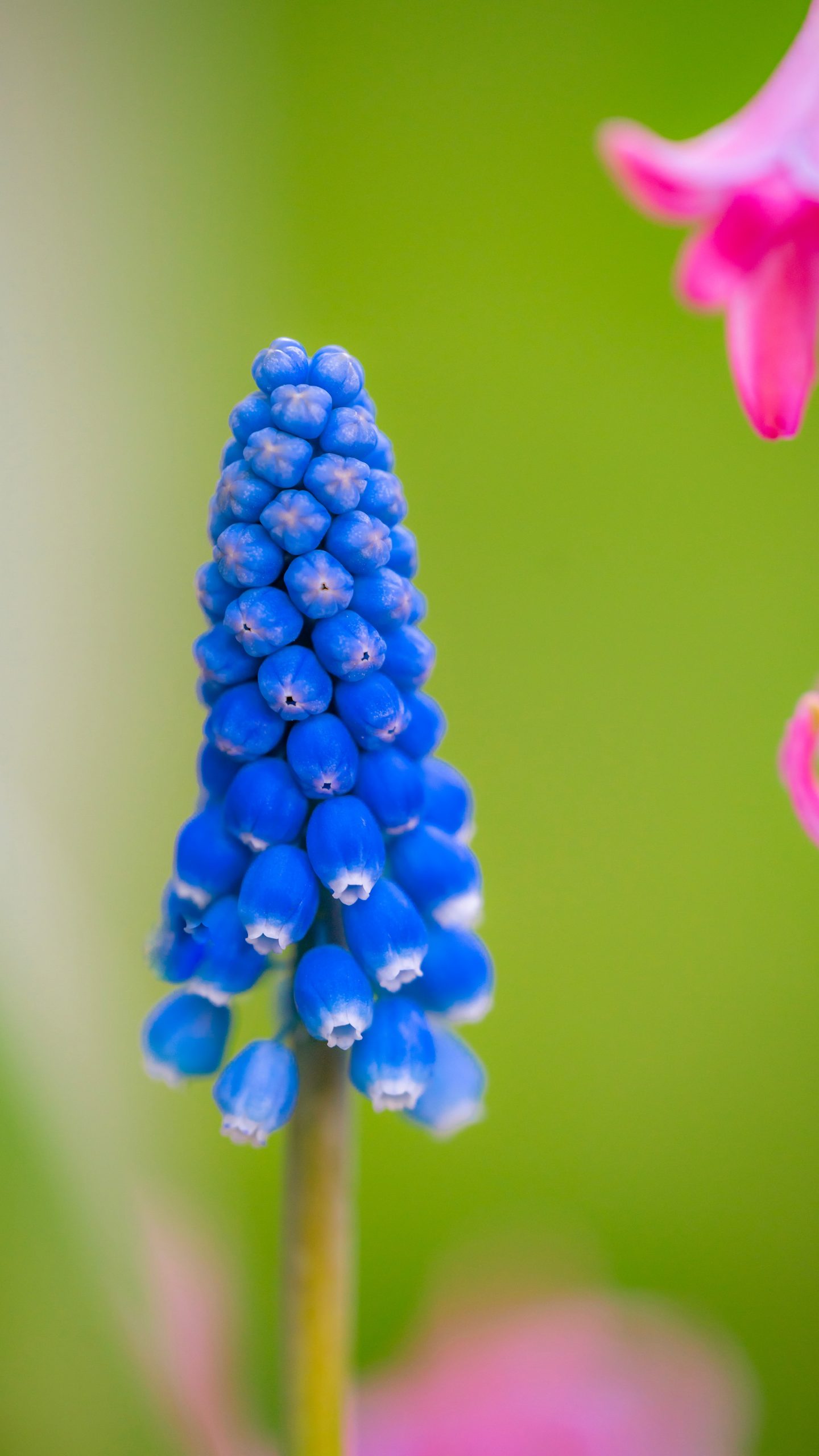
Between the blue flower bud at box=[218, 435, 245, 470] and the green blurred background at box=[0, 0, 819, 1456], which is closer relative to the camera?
the blue flower bud at box=[218, 435, 245, 470]

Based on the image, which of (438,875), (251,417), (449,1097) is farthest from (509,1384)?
(251,417)

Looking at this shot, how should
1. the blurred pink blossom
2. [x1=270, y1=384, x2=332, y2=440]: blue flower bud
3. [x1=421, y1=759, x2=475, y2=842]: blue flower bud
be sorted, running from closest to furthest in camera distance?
[x1=270, y1=384, x2=332, y2=440]: blue flower bud < [x1=421, y1=759, x2=475, y2=842]: blue flower bud < the blurred pink blossom

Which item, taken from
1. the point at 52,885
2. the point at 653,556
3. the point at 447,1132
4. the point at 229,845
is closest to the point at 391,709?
the point at 229,845

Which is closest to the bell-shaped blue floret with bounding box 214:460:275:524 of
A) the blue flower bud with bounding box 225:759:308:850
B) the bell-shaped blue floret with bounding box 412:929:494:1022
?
the blue flower bud with bounding box 225:759:308:850

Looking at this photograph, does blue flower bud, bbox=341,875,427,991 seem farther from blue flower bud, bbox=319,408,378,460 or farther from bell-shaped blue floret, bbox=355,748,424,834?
blue flower bud, bbox=319,408,378,460

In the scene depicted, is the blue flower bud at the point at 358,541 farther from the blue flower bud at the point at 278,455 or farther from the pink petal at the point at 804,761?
the pink petal at the point at 804,761

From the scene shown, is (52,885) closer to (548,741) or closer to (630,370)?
(548,741)
